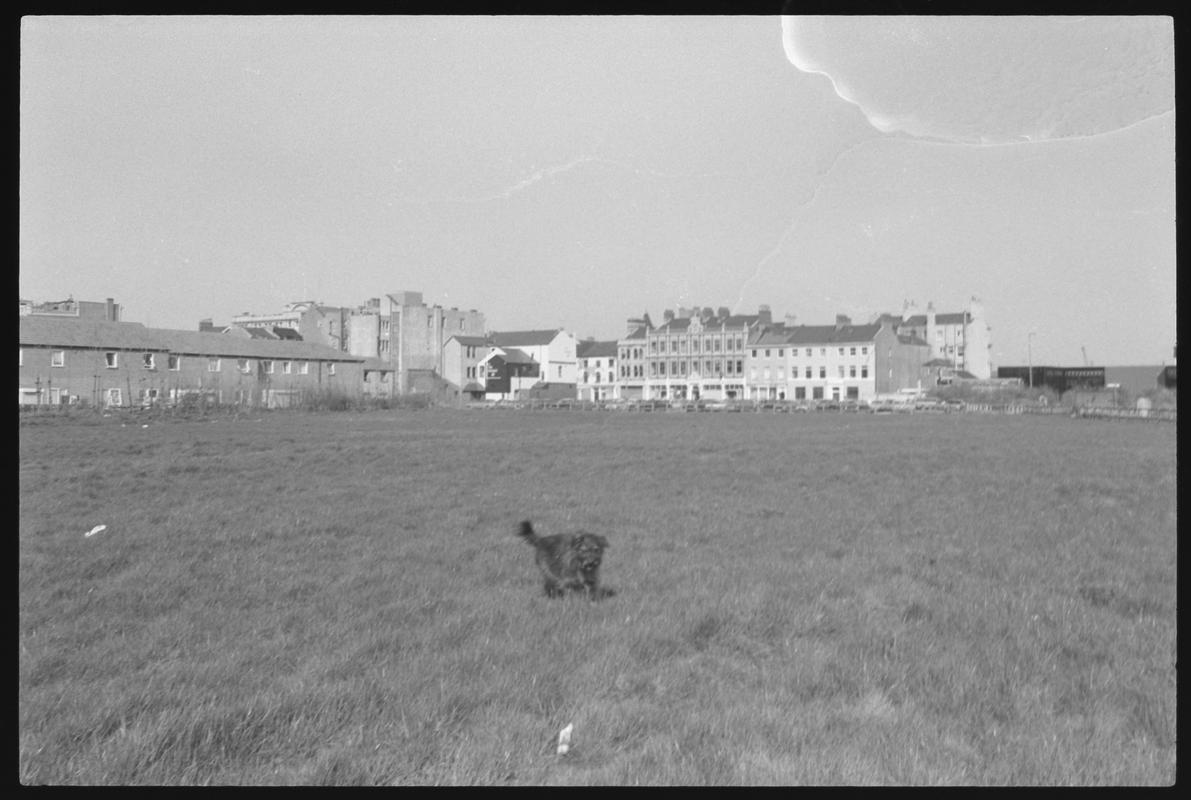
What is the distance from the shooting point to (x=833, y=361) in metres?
102

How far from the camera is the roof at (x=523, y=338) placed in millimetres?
126125

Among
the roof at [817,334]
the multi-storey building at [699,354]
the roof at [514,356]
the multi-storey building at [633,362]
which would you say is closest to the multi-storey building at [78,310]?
the roof at [514,356]

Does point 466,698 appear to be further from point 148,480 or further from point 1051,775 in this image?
point 148,480

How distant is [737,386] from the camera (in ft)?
358

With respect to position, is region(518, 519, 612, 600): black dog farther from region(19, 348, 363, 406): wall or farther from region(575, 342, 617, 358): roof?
region(575, 342, 617, 358): roof

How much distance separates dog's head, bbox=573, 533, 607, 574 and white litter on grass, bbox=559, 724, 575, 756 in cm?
271

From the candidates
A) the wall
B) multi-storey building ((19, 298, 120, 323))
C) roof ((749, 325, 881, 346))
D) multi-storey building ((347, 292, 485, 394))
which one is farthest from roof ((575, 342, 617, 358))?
multi-storey building ((19, 298, 120, 323))

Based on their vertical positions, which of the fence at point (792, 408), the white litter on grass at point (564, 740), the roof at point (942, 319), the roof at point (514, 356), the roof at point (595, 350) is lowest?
the white litter on grass at point (564, 740)

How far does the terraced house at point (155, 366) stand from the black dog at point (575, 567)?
3494 cm

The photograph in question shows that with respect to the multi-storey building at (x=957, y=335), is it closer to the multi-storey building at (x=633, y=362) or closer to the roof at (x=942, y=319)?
the roof at (x=942, y=319)

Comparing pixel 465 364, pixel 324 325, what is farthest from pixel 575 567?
pixel 465 364

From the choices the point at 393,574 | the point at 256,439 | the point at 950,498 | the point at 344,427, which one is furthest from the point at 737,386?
the point at 393,574

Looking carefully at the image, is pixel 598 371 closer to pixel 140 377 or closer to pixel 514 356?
pixel 514 356

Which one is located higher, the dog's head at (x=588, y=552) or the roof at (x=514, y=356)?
the roof at (x=514, y=356)
